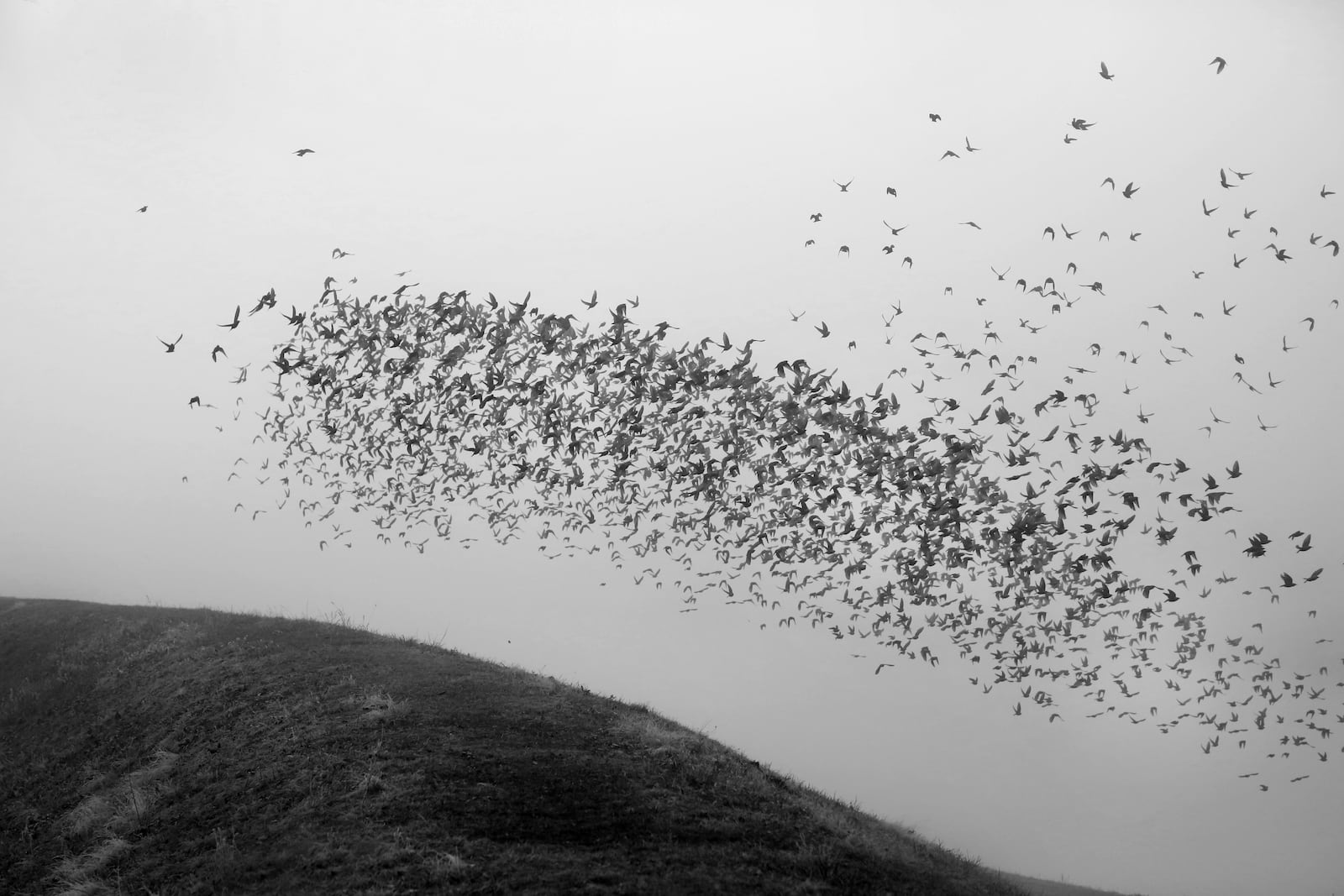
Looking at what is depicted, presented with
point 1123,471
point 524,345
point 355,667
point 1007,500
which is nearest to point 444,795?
point 355,667

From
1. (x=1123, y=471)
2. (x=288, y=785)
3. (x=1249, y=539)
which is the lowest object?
(x=288, y=785)

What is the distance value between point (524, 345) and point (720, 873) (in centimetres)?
1561

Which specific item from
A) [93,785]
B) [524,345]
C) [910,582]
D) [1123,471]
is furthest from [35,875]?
[1123,471]

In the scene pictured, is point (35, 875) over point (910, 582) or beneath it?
beneath

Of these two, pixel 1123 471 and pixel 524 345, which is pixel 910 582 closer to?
pixel 1123 471

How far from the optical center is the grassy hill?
1442cm

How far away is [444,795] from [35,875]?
430 inches

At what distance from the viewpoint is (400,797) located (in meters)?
16.5

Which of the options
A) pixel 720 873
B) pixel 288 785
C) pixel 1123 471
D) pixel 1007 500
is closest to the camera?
pixel 720 873

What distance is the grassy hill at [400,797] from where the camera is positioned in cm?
1442

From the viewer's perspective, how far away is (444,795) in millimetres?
16469

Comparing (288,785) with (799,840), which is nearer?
(799,840)

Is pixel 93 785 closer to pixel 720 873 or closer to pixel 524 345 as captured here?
pixel 524 345

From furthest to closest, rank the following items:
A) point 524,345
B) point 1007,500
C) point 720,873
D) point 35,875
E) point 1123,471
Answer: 1. point 524,345
2. point 1007,500
3. point 1123,471
4. point 35,875
5. point 720,873
